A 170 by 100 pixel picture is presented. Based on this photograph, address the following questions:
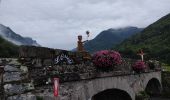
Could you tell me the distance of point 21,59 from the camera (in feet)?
30.0

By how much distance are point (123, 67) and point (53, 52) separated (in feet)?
24.7

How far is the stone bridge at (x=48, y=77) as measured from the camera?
7.69m

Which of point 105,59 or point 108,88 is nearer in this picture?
point 105,59

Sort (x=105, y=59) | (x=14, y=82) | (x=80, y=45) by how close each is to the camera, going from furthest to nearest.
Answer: (x=80, y=45) < (x=105, y=59) < (x=14, y=82)

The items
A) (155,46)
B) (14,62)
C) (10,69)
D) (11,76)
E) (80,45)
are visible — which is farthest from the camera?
(155,46)

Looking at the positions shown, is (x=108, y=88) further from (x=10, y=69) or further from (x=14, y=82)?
(x=14, y=82)

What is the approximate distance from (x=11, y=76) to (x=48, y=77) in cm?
233

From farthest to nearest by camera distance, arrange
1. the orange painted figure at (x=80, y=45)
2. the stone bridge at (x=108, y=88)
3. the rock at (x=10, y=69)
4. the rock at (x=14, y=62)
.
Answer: the orange painted figure at (x=80, y=45), the stone bridge at (x=108, y=88), the rock at (x=14, y=62), the rock at (x=10, y=69)

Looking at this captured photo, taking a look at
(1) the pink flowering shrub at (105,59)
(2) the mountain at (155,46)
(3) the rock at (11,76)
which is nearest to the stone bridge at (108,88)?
(1) the pink flowering shrub at (105,59)

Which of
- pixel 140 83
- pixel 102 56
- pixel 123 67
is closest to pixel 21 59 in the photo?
pixel 102 56

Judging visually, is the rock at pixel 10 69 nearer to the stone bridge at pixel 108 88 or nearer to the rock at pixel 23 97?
the rock at pixel 23 97

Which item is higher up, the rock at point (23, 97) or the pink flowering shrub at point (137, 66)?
the pink flowering shrub at point (137, 66)

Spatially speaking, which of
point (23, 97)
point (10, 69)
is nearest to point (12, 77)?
point (10, 69)

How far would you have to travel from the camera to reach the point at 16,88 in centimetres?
757
